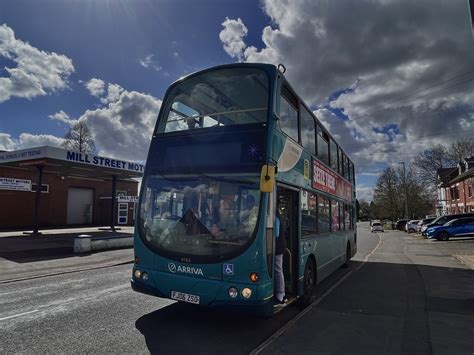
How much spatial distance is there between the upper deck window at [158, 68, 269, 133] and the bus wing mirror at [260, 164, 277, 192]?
3.50 feet

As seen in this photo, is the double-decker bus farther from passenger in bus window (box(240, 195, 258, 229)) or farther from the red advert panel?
the red advert panel

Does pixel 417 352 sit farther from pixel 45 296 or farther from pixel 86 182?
pixel 86 182

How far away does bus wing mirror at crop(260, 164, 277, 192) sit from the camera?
5.08 metres

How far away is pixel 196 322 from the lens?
18.9 ft

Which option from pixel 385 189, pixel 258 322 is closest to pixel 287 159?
pixel 258 322

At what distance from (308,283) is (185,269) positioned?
10.2ft

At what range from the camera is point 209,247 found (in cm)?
524

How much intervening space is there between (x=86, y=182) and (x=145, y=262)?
1252 inches

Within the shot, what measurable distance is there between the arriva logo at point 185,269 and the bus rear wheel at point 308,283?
260 centimetres

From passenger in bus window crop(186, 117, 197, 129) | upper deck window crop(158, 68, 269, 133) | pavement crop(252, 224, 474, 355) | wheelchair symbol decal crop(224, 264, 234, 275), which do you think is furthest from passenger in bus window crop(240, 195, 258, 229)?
passenger in bus window crop(186, 117, 197, 129)

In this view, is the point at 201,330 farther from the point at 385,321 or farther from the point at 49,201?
the point at 49,201

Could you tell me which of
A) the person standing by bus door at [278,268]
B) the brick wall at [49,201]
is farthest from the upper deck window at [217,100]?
the brick wall at [49,201]

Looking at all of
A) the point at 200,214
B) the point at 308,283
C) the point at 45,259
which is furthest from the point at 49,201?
the point at 200,214

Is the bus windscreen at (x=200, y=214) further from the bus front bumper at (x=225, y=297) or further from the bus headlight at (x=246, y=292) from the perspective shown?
the bus headlight at (x=246, y=292)
